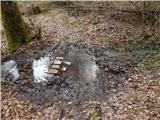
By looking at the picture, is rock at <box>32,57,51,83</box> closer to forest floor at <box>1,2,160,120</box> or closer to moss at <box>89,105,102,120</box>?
forest floor at <box>1,2,160,120</box>

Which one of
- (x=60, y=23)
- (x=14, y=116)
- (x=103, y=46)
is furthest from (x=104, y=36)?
(x=14, y=116)

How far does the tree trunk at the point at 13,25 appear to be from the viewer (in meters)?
9.80

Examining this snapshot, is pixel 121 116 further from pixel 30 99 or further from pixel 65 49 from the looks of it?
pixel 65 49

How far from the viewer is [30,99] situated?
24.2ft

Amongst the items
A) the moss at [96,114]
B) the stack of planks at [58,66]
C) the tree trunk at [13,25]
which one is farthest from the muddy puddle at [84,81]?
the tree trunk at [13,25]

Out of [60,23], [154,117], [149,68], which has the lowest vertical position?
[154,117]

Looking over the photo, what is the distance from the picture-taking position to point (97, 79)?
25.9 ft

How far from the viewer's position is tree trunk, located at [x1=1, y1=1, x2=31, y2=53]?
980 cm

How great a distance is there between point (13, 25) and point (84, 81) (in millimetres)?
3909

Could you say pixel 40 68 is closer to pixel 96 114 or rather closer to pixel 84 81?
pixel 84 81

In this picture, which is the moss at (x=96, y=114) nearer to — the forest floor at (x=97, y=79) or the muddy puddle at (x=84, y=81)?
the forest floor at (x=97, y=79)

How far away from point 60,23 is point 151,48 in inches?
181

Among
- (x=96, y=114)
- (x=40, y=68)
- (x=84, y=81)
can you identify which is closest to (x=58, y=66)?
(x=40, y=68)

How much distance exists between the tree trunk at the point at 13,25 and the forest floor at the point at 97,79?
1.10 ft
